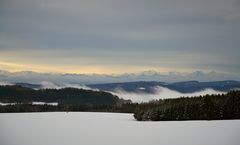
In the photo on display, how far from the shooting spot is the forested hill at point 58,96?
16538 cm

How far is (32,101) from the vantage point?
546 feet

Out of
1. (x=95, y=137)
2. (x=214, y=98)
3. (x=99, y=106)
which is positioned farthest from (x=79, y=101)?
(x=95, y=137)

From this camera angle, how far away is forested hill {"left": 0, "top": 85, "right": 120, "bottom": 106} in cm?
16538

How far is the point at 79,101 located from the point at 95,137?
448 feet

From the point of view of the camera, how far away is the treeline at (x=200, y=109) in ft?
200

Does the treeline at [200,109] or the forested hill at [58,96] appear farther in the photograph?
the forested hill at [58,96]

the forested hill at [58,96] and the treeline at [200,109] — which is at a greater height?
the forested hill at [58,96]

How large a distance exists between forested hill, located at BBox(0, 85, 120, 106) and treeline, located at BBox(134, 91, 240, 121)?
94.4 metres

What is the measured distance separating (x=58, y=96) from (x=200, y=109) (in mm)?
125408

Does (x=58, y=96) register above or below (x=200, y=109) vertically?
above

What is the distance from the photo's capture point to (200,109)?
203 ft

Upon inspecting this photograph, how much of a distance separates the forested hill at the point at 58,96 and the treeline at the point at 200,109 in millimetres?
94380

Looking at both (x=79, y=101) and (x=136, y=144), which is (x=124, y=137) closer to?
(x=136, y=144)

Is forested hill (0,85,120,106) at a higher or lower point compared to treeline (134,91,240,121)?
higher
